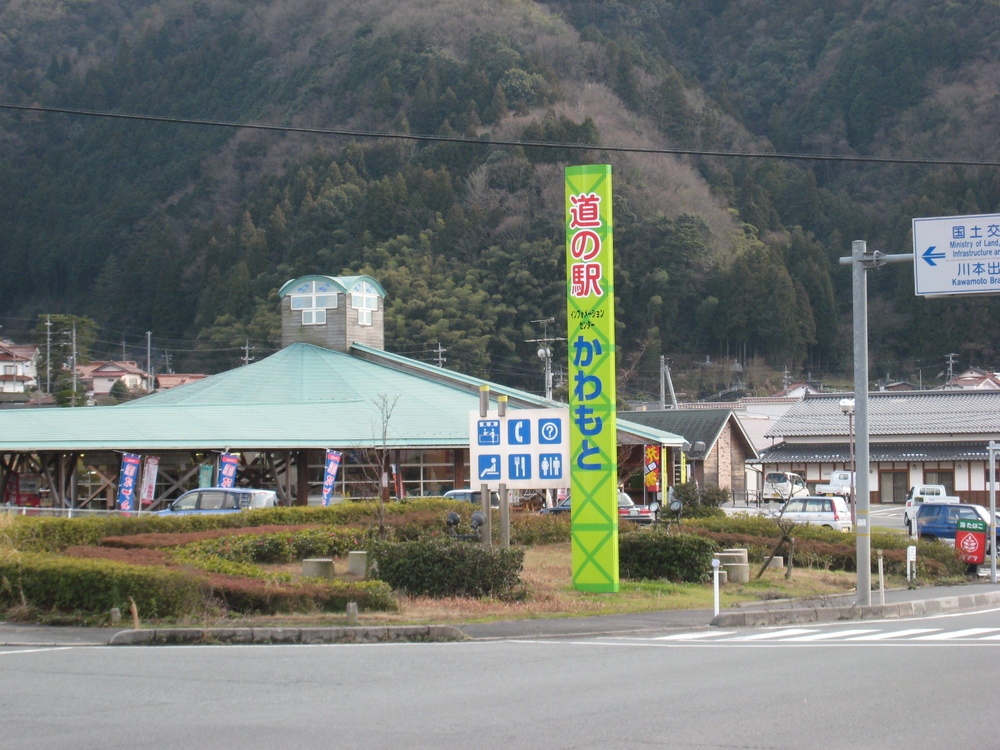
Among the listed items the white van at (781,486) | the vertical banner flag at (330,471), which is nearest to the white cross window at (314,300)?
the vertical banner flag at (330,471)

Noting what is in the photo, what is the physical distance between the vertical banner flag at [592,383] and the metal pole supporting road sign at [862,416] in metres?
3.39

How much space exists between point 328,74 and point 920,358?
58.5 meters

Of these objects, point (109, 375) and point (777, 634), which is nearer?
point (777, 634)

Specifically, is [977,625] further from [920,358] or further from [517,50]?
[517,50]

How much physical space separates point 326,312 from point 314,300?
0.61 m

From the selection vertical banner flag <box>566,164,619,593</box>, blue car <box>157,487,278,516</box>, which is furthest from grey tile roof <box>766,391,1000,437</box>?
vertical banner flag <box>566,164,619,593</box>

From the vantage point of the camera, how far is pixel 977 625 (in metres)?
14.1

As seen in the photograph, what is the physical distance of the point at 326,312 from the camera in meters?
40.0

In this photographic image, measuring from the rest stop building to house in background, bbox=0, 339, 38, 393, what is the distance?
50.4 m

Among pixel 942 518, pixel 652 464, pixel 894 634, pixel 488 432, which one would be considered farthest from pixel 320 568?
pixel 652 464

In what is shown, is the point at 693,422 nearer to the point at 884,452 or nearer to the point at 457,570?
the point at 884,452

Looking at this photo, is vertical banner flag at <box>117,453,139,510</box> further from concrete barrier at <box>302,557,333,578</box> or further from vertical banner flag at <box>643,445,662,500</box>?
vertical banner flag at <box>643,445,662,500</box>

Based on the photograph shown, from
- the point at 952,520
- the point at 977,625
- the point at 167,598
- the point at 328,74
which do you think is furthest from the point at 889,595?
the point at 328,74

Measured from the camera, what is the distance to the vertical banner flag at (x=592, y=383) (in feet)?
51.7
